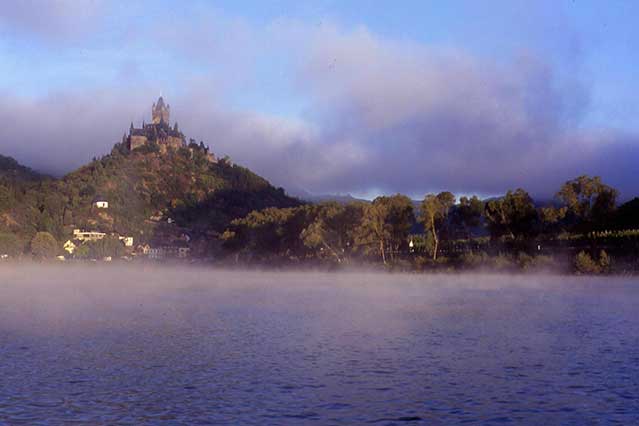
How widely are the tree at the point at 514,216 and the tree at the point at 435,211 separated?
27.3ft

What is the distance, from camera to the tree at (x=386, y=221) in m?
111

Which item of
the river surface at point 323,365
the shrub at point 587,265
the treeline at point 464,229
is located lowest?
the river surface at point 323,365

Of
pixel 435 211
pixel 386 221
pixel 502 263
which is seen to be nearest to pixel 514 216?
pixel 502 263

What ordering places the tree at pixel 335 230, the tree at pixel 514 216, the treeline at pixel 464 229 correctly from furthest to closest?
the tree at pixel 335 230, the tree at pixel 514 216, the treeline at pixel 464 229

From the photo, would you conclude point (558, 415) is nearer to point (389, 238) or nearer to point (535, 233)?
point (535, 233)

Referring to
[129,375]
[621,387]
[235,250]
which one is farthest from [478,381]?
[235,250]

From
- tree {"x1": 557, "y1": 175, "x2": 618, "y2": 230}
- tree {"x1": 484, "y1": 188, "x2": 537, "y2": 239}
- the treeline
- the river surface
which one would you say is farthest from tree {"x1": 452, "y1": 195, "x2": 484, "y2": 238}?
the river surface

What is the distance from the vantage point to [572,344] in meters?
28.0

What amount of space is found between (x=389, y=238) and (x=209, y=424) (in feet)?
319

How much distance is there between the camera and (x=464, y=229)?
11306cm

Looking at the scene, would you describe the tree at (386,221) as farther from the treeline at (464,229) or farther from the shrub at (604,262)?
the shrub at (604,262)

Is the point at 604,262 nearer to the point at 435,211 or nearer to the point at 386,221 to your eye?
the point at 435,211

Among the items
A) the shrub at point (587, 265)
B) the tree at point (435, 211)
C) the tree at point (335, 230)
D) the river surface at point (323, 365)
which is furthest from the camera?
the tree at point (335, 230)

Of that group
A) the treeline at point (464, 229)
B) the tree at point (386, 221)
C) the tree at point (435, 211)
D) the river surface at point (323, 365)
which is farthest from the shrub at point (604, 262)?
the river surface at point (323, 365)
